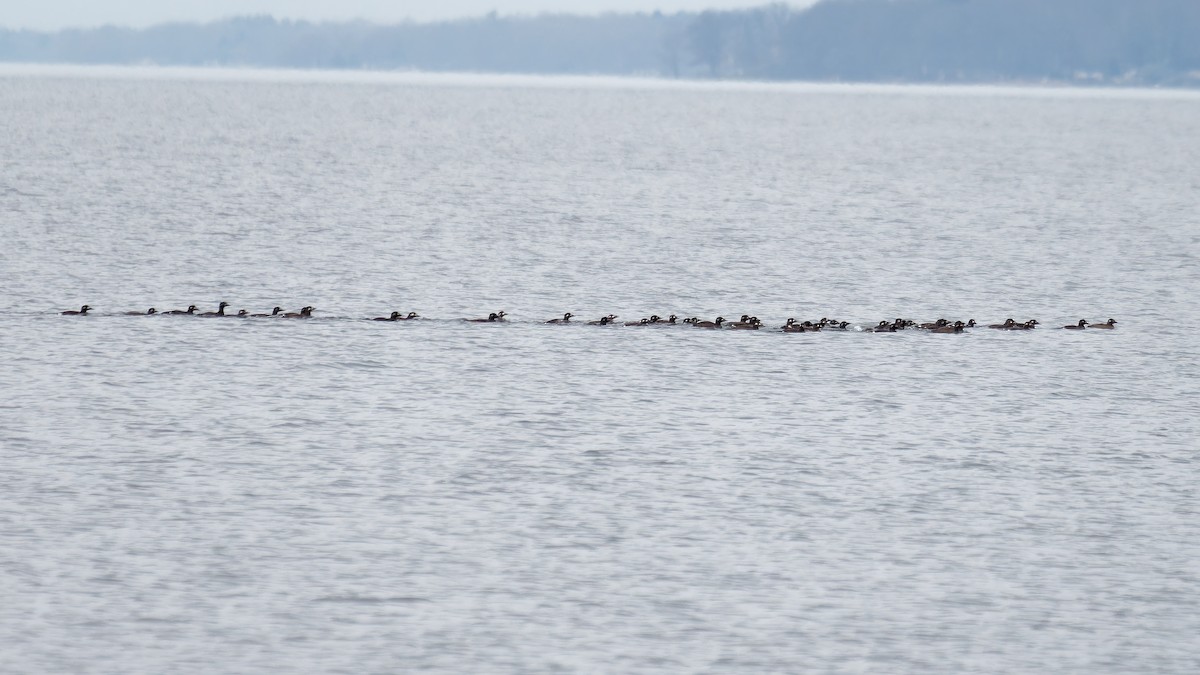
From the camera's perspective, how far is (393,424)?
16422 mm

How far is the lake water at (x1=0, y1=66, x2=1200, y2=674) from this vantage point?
34.3 ft

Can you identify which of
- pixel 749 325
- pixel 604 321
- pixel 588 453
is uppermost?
pixel 749 325

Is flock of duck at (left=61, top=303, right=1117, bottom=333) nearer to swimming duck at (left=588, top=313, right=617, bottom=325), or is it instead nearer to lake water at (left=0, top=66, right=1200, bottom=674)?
swimming duck at (left=588, top=313, right=617, bottom=325)

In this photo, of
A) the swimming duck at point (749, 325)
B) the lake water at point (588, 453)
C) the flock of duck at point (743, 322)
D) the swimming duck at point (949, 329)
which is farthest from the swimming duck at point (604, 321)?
the swimming duck at point (949, 329)

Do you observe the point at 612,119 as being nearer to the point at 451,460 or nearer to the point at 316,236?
the point at 316,236

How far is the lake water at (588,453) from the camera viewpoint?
34.3 ft

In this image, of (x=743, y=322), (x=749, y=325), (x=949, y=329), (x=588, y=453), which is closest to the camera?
(x=588, y=453)

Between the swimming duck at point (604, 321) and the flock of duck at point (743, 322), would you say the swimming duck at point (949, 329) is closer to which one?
the flock of duck at point (743, 322)

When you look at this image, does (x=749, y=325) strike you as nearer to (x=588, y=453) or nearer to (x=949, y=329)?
(x=949, y=329)

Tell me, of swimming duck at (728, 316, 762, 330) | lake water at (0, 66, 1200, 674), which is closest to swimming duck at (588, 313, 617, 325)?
lake water at (0, 66, 1200, 674)

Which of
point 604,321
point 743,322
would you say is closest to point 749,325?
point 743,322

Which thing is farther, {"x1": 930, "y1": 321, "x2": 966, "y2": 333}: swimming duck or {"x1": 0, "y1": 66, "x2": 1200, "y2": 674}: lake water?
{"x1": 930, "y1": 321, "x2": 966, "y2": 333}: swimming duck

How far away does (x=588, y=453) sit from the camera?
15.1 metres

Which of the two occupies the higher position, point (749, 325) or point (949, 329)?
point (949, 329)
